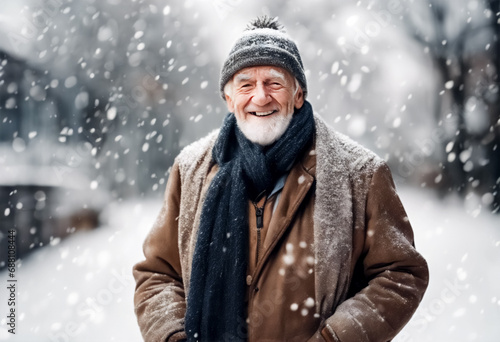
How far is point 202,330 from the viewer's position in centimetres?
207

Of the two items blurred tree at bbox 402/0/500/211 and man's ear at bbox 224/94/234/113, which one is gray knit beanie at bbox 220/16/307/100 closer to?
man's ear at bbox 224/94/234/113

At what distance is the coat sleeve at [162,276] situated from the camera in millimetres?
2219

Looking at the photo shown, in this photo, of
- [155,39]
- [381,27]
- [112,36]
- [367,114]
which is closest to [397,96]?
[367,114]

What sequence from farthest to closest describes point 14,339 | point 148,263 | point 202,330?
1. point 14,339
2. point 148,263
3. point 202,330

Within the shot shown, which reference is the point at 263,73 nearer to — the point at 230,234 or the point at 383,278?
the point at 230,234

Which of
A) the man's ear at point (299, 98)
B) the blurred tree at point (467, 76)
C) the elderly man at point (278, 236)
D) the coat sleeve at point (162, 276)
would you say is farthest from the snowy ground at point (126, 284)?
the man's ear at point (299, 98)

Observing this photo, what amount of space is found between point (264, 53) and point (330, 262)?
40.1 inches

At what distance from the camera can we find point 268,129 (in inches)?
86.7

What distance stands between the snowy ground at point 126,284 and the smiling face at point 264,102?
3.21 m

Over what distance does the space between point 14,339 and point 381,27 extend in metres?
8.05

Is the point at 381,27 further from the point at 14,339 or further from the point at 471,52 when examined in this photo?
the point at 14,339

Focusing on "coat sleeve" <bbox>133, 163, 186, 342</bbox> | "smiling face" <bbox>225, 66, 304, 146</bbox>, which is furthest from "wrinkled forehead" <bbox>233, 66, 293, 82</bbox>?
"coat sleeve" <bbox>133, 163, 186, 342</bbox>

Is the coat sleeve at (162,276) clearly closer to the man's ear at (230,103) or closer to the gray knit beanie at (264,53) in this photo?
the man's ear at (230,103)

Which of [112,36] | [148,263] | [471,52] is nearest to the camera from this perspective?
[148,263]
